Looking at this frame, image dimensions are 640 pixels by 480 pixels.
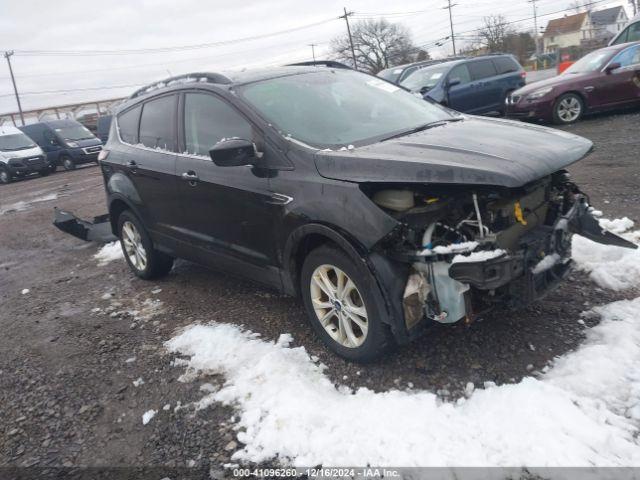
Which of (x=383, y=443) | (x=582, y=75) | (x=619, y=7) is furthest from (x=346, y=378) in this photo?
(x=619, y=7)

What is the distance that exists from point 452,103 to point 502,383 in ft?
35.0

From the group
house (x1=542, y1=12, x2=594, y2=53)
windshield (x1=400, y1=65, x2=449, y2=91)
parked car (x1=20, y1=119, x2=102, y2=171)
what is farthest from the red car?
house (x1=542, y1=12, x2=594, y2=53)

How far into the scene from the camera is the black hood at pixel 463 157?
267 cm

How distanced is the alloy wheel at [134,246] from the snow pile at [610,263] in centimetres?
408

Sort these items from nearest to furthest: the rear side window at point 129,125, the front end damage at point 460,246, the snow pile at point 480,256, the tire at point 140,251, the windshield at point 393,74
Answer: the snow pile at point 480,256 → the front end damage at point 460,246 → the rear side window at point 129,125 → the tire at point 140,251 → the windshield at point 393,74

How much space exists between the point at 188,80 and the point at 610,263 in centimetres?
369

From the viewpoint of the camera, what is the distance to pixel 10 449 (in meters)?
3.08

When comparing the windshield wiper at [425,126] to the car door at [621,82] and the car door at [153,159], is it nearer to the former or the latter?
the car door at [153,159]

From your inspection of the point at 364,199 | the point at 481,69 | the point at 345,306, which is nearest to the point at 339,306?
the point at 345,306

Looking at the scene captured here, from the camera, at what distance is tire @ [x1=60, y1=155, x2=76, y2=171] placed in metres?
20.5

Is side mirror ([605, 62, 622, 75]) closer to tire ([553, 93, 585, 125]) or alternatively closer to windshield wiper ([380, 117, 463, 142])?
tire ([553, 93, 585, 125])

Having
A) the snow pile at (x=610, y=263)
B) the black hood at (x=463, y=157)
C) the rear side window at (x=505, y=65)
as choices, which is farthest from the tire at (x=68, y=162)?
the snow pile at (x=610, y=263)

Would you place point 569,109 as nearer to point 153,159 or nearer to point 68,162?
point 153,159

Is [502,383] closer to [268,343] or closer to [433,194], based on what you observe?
[433,194]
